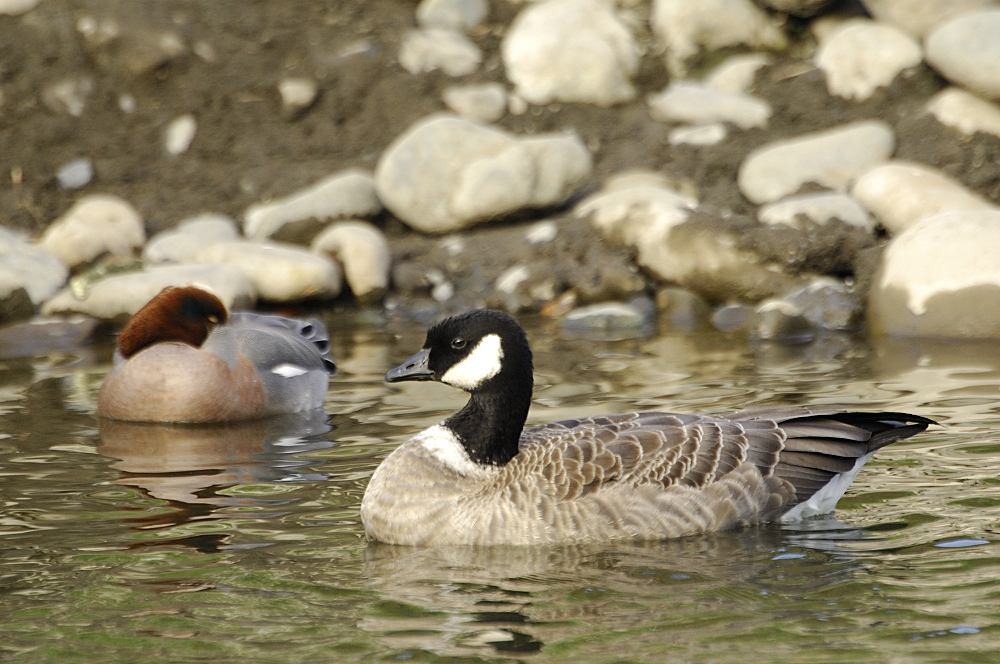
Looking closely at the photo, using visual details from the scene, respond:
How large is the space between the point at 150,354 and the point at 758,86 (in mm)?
9289

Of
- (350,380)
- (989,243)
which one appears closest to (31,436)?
(350,380)

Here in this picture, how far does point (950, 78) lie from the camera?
1396 cm

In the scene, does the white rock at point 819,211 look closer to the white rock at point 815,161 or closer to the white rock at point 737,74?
the white rock at point 815,161

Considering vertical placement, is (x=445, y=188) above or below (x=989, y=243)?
above

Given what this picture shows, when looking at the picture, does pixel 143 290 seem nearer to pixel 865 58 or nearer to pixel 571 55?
pixel 571 55

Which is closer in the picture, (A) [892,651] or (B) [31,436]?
(A) [892,651]

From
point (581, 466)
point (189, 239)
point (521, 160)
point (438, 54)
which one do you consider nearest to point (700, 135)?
point (521, 160)

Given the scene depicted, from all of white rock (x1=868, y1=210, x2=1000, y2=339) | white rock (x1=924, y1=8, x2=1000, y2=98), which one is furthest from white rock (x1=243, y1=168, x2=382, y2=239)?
white rock (x1=924, y1=8, x2=1000, y2=98)

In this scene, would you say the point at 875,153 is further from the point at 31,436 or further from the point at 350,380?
the point at 31,436

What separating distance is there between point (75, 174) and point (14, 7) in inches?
105

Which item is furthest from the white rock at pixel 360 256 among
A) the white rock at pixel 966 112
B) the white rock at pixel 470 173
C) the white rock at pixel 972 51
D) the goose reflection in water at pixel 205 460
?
the white rock at pixel 972 51

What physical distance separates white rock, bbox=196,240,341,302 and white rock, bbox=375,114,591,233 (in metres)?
1.46

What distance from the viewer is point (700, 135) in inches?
574

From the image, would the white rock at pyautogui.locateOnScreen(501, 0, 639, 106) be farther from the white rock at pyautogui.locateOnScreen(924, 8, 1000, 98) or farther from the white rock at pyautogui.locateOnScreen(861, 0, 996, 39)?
the white rock at pyautogui.locateOnScreen(924, 8, 1000, 98)
